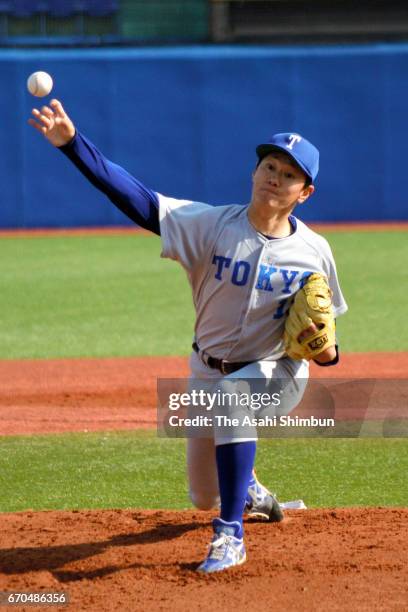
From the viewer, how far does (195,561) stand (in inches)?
163

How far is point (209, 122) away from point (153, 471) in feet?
49.9

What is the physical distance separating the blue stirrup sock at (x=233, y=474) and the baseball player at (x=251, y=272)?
14mm

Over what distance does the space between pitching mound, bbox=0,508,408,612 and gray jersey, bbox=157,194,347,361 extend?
794mm

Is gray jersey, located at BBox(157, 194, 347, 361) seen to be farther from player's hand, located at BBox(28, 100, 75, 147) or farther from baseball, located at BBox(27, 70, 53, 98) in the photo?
baseball, located at BBox(27, 70, 53, 98)

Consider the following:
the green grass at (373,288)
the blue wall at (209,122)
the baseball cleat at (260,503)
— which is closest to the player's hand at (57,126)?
the baseball cleat at (260,503)

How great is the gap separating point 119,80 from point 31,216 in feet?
9.93

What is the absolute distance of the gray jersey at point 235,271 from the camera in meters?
4.20

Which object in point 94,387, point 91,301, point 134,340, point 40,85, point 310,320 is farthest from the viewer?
point 91,301

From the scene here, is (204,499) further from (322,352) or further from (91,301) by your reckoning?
(91,301)

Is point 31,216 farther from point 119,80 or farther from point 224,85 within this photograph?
point 224,85

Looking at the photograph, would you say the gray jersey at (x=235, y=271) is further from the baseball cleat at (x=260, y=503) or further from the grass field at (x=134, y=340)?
the grass field at (x=134, y=340)

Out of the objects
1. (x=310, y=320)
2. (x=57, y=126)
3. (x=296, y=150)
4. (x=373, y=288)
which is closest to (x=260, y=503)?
(x=310, y=320)

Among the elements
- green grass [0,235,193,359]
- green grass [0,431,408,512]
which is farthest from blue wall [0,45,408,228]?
green grass [0,431,408,512]

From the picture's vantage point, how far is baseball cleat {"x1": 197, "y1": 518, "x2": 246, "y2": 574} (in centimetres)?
396
